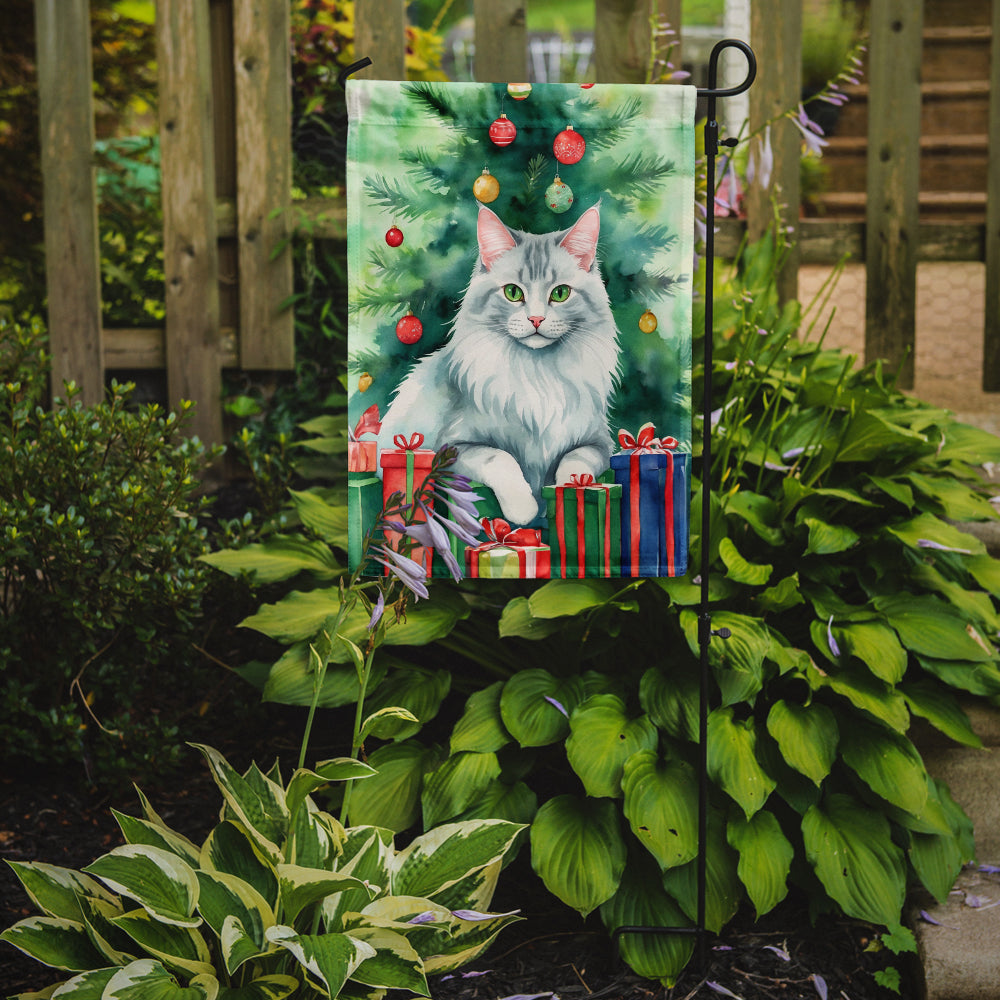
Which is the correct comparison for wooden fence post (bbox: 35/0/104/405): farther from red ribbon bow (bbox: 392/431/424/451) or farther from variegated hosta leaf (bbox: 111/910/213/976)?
variegated hosta leaf (bbox: 111/910/213/976)

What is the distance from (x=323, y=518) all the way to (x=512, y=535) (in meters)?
0.79

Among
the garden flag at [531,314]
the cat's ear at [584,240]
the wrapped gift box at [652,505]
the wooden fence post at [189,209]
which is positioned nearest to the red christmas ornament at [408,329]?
the garden flag at [531,314]

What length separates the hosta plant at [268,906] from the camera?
Answer: 1456 millimetres

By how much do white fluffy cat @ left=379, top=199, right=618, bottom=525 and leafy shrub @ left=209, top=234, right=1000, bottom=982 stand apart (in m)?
0.33

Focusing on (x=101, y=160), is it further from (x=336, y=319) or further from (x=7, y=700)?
(x=7, y=700)

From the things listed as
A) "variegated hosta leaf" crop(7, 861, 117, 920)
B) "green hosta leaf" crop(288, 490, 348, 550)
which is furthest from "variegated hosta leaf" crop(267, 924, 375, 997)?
"green hosta leaf" crop(288, 490, 348, 550)

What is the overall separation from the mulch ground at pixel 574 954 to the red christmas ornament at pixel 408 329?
114cm

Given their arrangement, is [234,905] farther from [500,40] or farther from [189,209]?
[500,40]

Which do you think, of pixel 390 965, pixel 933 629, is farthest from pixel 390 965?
pixel 933 629

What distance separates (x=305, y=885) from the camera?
58.5 inches

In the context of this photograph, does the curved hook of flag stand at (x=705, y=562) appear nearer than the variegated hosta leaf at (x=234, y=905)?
No

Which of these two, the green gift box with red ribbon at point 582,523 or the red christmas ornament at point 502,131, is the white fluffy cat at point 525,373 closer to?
the green gift box with red ribbon at point 582,523

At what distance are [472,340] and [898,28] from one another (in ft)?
7.50

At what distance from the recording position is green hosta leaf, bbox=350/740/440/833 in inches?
78.5
